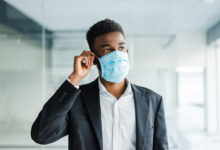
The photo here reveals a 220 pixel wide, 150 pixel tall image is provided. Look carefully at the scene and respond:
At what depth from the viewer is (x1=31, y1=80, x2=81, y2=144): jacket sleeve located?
2.99 ft

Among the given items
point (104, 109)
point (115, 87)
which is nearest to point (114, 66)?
point (115, 87)

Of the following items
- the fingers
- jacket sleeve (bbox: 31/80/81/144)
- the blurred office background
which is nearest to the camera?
jacket sleeve (bbox: 31/80/81/144)

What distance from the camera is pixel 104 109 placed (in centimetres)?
105

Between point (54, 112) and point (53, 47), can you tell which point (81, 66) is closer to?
point (54, 112)

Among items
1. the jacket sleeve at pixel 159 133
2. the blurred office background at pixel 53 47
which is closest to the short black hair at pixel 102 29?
the jacket sleeve at pixel 159 133

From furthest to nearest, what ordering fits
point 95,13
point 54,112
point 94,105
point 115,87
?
point 95,13 < point 115,87 < point 94,105 < point 54,112

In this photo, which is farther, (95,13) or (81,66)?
(95,13)

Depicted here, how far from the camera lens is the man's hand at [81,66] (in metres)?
0.98

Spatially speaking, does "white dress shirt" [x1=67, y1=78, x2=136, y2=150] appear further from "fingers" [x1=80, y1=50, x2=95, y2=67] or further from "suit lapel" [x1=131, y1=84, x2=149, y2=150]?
"fingers" [x1=80, y1=50, x2=95, y2=67]

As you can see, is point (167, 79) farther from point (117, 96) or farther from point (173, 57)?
point (117, 96)

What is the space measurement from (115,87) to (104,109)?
141 millimetres

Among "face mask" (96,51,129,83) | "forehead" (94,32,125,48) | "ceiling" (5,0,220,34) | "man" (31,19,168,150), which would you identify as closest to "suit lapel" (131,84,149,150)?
"man" (31,19,168,150)

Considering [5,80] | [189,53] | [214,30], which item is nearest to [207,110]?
[189,53]

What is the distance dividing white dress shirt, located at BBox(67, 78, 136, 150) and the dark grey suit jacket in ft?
0.11
